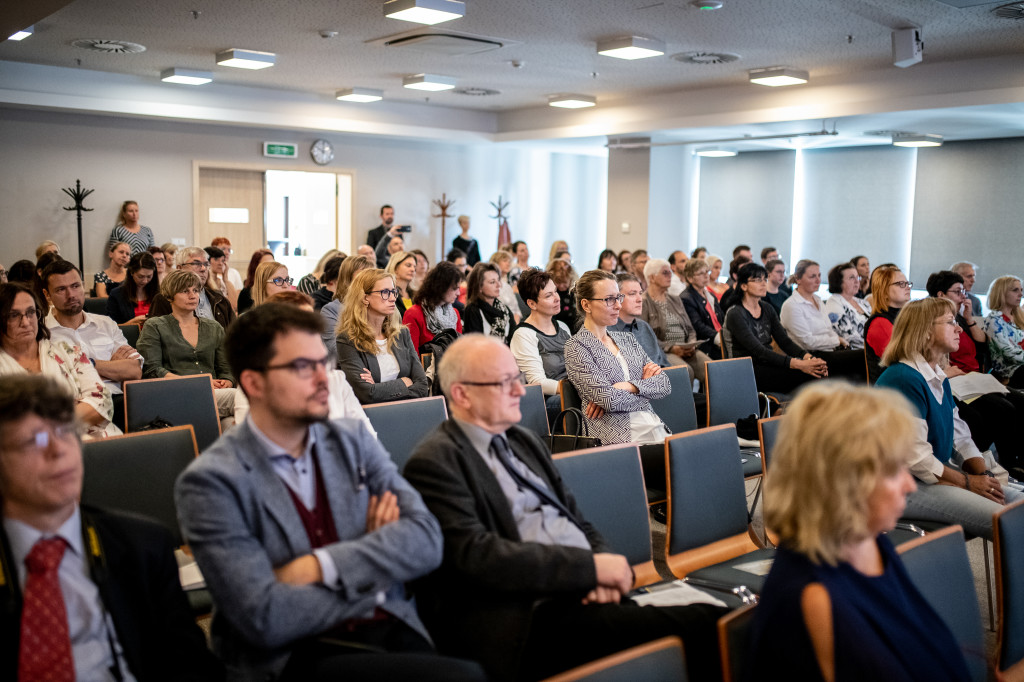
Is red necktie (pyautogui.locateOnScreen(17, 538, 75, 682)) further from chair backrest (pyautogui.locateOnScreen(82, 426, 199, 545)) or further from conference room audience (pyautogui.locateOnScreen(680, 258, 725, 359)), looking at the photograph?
conference room audience (pyautogui.locateOnScreen(680, 258, 725, 359))

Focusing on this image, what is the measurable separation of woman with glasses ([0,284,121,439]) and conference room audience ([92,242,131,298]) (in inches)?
198

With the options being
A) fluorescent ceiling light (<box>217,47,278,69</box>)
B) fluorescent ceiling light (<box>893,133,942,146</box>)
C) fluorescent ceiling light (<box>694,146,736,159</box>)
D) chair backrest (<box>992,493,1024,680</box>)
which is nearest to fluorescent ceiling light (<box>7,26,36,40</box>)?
fluorescent ceiling light (<box>217,47,278,69</box>)

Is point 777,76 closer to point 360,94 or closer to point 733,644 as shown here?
point 360,94

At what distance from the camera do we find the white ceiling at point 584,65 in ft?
22.1

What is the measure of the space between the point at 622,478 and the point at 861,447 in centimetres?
121

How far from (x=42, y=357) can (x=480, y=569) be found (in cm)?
246

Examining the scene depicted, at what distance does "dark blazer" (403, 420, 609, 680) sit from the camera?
1924 millimetres

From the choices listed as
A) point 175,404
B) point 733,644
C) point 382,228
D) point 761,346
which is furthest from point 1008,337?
point 382,228

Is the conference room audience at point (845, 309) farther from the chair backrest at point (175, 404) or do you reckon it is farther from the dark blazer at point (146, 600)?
the dark blazer at point (146, 600)

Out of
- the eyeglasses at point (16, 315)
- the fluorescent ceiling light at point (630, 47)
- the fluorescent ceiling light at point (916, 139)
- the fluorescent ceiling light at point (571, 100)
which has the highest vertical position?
the fluorescent ceiling light at point (571, 100)

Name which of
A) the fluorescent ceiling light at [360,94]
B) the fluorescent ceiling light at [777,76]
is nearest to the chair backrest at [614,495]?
the fluorescent ceiling light at [777,76]

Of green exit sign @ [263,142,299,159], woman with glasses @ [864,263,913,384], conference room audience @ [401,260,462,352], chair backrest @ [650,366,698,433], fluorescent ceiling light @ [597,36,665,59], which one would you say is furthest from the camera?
green exit sign @ [263,142,299,159]

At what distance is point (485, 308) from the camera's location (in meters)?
5.84

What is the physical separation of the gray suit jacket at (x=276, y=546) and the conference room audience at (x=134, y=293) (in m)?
4.92
